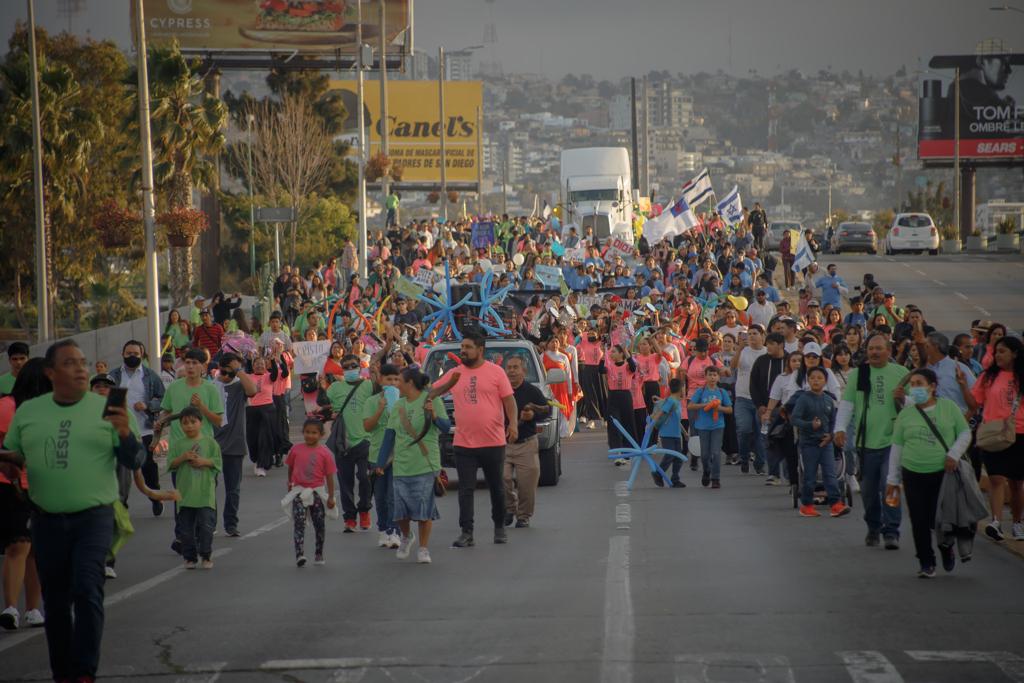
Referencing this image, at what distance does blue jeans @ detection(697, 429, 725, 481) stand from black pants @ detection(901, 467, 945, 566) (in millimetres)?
6704

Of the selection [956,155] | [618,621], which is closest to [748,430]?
[618,621]

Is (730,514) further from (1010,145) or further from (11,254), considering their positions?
(1010,145)

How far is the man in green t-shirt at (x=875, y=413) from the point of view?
12.9m

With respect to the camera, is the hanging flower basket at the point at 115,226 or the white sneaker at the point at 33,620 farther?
the hanging flower basket at the point at 115,226

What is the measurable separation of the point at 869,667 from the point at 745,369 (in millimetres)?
10362

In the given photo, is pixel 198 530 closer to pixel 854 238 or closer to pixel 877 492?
pixel 877 492

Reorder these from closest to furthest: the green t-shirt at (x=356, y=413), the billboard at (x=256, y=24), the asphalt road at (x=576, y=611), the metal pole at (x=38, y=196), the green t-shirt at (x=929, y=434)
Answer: the asphalt road at (x=576, y=611), the green t-shirt at (x=929, y=434), the green t-shirt at (x=356, y=413), the metal pole at (x=38, y=196), the billboard at (x=256, y=24)

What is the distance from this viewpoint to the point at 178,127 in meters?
40.1

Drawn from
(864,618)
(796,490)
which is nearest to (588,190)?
(796,490)

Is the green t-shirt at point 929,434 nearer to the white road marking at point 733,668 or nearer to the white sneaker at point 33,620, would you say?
the white road marking at point 733,668

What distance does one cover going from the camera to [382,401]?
1390 centimetres

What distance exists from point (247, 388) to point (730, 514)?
16.3 feet

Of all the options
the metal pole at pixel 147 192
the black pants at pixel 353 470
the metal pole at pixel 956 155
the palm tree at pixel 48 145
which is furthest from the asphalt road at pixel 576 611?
the metal pole at pixel 956 155

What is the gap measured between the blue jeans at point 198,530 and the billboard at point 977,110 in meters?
79.8
